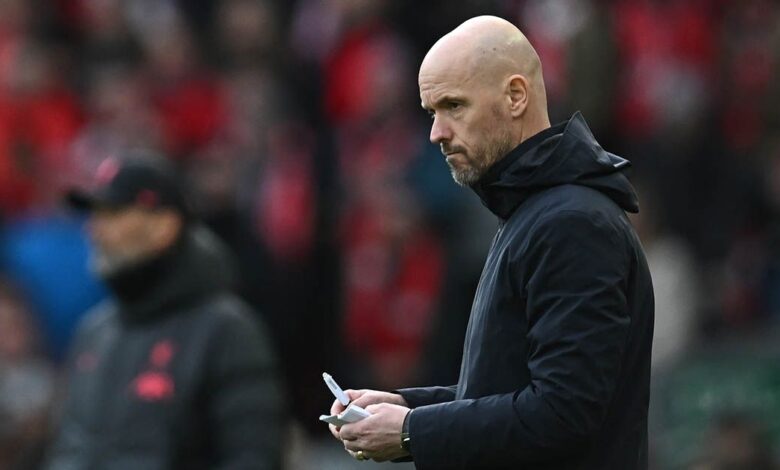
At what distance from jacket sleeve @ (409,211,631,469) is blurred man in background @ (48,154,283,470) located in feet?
9.38

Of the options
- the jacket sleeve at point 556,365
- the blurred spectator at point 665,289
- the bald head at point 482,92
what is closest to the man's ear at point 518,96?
the bald head at point 482,92

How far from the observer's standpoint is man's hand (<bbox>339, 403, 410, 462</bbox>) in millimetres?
4090

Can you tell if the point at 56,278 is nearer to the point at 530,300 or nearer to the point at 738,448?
the point at 738,448

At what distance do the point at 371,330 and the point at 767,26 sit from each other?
3248mm

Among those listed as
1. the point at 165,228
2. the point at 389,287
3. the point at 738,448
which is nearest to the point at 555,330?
the point at 165,228

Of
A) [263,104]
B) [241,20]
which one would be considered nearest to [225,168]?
[263,104]

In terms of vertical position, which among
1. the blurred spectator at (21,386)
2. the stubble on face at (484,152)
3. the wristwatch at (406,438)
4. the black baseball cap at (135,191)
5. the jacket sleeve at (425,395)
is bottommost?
the blurred spectator at (21,386)

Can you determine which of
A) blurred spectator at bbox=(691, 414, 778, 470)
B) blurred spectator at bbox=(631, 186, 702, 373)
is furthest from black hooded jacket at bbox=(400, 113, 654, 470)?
blurred spectator at bbox=(631, 186, 702, 373)

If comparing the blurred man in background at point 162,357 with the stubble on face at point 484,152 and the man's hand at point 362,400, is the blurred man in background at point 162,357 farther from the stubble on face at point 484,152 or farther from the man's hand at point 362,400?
the stubble on face at point 484,152

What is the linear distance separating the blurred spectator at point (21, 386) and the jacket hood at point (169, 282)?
9.42 feet

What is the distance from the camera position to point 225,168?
37.0 feet

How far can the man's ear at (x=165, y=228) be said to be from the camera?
7.34 metres

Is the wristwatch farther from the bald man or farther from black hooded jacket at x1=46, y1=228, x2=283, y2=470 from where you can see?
black hooded jacket at x1=46, y1=228, x2=283, y2=470

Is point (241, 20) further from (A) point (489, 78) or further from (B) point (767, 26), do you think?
(A) point (489, 78)
